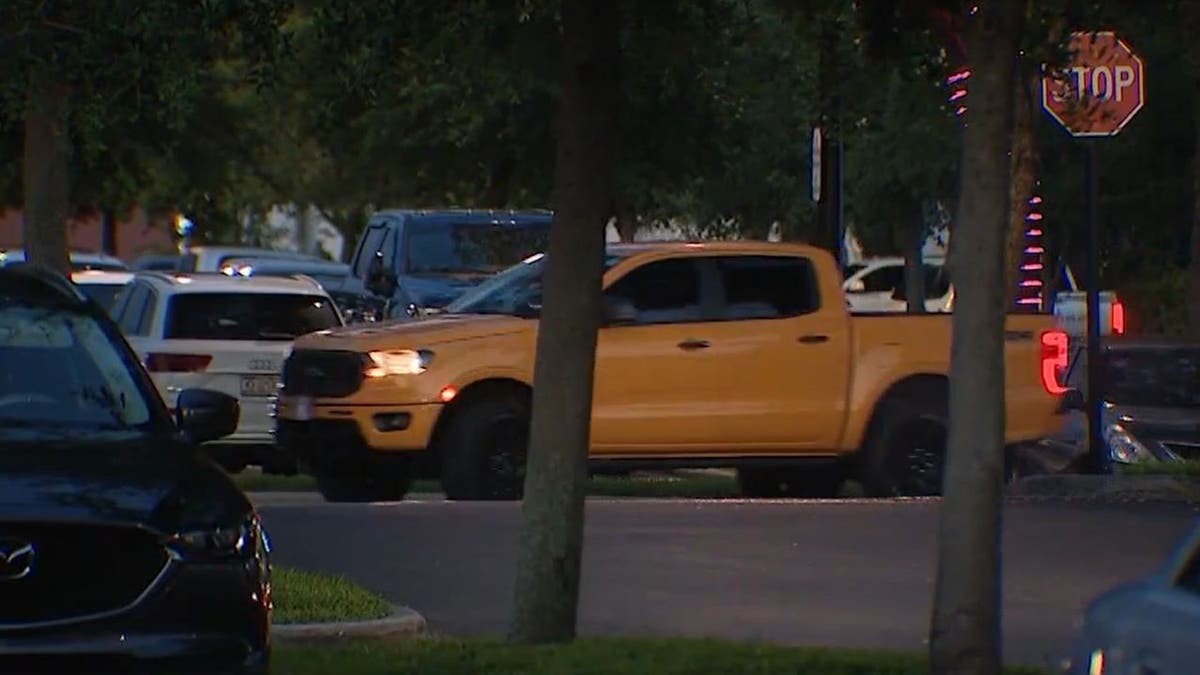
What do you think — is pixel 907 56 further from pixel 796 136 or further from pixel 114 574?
pixel 796 136

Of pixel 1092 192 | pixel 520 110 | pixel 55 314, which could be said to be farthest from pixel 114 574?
pixel 520 110

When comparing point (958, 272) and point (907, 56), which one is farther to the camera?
point (907, 56)

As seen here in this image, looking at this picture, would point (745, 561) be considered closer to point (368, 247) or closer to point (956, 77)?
point (956, 77)

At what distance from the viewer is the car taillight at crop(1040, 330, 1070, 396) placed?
17266 millimetres

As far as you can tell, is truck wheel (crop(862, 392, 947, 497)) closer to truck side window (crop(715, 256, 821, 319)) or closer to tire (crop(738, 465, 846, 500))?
tire (crop(738, 465, 846, 500))

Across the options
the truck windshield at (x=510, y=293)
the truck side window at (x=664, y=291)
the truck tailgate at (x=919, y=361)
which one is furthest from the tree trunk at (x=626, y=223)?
the truck tailgate at (x=919, y=361)

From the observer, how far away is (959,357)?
8023 mm

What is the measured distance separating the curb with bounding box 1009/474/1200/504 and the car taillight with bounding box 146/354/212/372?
6.37m

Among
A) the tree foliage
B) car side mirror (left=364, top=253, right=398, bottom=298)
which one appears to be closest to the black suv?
the tree foliage

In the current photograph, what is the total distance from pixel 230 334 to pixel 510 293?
2961mm

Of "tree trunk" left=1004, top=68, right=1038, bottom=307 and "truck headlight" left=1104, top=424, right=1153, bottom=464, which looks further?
"truck headlight" left=1104, top=424, right=1153, bottom=464

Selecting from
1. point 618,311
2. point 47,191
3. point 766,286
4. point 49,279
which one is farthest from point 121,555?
point 766,286

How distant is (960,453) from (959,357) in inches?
12.4

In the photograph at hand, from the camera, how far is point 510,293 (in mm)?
17359
